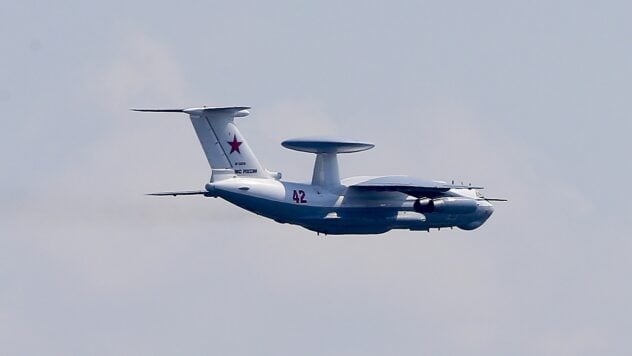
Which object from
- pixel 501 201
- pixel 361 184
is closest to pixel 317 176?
pixel 361 184

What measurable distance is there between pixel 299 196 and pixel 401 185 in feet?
10.7

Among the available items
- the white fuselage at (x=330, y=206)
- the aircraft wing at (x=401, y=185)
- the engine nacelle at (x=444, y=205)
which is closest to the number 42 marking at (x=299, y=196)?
the white fuselage at (x=330, y=206)

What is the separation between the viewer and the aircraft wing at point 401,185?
68.1m

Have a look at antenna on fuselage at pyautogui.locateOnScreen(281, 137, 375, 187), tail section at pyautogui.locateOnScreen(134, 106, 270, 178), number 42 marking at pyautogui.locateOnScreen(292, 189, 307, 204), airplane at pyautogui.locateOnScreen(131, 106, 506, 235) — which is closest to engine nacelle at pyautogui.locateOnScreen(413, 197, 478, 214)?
airplane at pyautogui.locateOnScreen(131, 106, 506, 235)

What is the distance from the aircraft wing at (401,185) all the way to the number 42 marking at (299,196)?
1.81 meters

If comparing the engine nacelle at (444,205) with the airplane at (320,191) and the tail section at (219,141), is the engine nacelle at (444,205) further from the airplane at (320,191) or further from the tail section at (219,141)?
the tail section at (219,141)

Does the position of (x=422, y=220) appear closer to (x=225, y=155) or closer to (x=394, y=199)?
(x=394, y=199)

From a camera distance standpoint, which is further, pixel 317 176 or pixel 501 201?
pixel 501 201

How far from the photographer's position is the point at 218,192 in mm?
66000

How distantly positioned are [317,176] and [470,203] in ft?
18.4

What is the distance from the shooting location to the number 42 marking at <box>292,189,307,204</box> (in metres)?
67.1

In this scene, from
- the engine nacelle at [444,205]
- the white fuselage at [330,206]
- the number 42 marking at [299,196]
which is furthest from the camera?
the engine nacelle at [444,205]

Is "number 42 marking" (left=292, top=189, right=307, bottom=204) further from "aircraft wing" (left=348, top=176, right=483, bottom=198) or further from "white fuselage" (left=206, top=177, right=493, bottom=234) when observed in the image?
"aircraft wing" (left=348, top=176, right=483, bottom=198)

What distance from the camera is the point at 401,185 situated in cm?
6800
